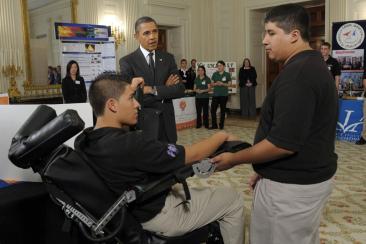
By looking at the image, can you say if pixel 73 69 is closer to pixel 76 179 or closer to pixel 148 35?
pixel 148 35

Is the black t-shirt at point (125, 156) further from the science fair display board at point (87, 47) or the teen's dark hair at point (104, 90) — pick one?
the science fair display board at point (87, 47)

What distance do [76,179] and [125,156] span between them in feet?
0.64

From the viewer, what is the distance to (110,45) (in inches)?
301

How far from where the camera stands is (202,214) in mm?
1680

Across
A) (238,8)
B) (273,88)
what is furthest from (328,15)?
(273,88)

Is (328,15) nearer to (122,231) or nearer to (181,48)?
(181,48)

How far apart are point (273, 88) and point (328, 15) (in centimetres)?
797

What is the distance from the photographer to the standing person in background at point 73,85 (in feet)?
20.8

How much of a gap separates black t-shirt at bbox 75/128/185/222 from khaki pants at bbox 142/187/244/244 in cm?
22

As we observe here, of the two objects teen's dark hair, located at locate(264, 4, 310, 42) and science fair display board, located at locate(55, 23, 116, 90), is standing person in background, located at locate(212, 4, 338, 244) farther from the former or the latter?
science fair display board, located at locate(55, 23, 116, 90)

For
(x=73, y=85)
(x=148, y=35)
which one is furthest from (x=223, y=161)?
(x=73, y=85)

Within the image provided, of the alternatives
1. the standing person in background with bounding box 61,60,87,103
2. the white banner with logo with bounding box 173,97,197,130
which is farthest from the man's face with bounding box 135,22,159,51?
the white banner with logo with bounding box 173,97,197,130

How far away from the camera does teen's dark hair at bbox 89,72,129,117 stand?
1.57 meters

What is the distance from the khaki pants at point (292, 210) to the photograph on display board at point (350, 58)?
6320 mm
